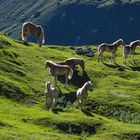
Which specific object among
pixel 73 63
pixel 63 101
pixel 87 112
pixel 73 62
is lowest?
pixel 87 112

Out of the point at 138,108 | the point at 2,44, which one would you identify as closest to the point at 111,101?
the point at 138,108

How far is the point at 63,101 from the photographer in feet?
154

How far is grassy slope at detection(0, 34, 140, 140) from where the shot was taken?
123 feet

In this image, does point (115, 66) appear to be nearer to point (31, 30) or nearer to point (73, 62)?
point (73, 62)

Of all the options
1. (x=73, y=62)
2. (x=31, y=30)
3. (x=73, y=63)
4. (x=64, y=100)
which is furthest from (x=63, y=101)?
(x=31, y=30)

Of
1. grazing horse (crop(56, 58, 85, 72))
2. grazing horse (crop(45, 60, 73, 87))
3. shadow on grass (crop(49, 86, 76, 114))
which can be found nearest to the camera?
shadow on grass (crop(49, 86, 76, 114))

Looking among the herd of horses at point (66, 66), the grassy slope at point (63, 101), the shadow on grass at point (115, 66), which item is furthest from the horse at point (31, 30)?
the shadow on grass at point (115, 66)

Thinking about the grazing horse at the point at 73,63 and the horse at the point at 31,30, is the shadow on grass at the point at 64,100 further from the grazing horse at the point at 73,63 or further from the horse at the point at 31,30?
the horse at the point at 31,30

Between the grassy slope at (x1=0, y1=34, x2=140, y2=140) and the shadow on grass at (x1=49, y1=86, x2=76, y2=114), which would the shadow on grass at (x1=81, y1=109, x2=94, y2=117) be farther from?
the shadow on grass at (x1=49, y1=86, x2=76, y2=114)

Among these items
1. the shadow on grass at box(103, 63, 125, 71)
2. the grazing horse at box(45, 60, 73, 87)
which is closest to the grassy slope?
the shadow on grass at box(103, 63, 125, 71)

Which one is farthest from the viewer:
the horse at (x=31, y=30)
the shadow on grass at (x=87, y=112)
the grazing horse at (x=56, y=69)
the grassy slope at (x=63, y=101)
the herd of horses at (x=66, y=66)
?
the horse at (x=31, y=30)

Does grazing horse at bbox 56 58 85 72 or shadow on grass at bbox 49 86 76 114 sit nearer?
shadow on grass at bbox 49 86 76 114

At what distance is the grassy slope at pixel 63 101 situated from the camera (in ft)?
123

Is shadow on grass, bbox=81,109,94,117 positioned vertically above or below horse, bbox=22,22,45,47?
below
